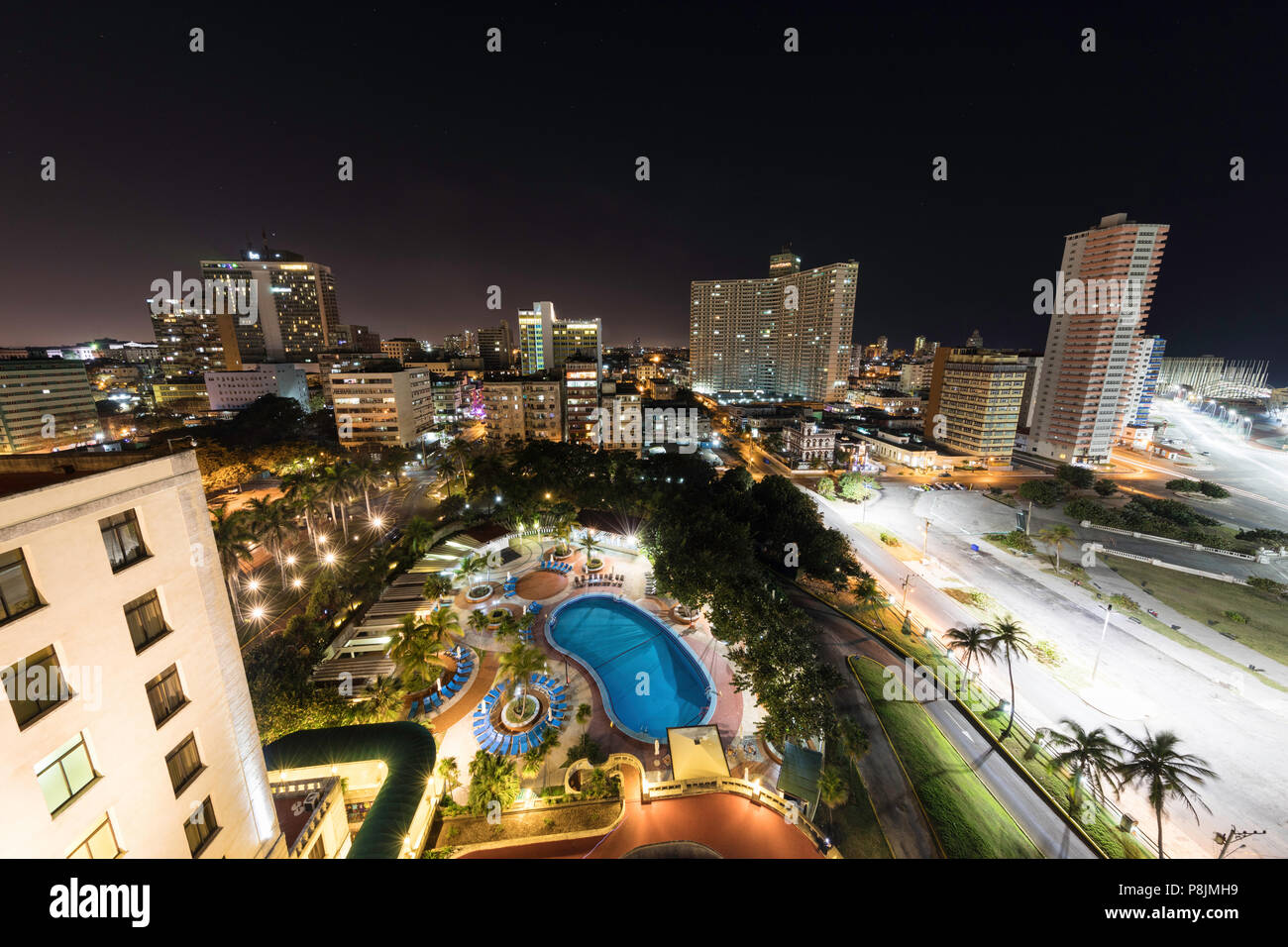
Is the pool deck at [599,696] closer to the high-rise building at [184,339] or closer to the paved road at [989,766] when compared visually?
the paved road at [989,766]

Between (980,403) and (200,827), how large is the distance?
107 meters

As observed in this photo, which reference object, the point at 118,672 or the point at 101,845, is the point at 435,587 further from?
the point at 101,845

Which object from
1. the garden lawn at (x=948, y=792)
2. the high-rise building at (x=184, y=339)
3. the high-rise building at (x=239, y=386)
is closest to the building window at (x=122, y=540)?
the garden lawn at (x=948, y=792)

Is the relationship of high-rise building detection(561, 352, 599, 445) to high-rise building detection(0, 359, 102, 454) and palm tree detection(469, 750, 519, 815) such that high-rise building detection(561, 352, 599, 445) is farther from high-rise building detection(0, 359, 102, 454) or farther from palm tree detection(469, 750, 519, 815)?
A: high-rise building detection(0, 359, 102, 454)

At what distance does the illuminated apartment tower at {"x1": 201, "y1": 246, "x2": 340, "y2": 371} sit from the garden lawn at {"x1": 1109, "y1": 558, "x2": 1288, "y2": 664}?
169 meters

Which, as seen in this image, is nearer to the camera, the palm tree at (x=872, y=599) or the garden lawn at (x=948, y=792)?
the garden lawn at (x=948, y=792)

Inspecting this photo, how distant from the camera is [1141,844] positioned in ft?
76.1

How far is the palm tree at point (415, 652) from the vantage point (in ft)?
→ 87.8

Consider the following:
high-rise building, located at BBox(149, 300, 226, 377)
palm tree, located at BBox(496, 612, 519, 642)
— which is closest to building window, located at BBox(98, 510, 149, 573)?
palm tree, located at BBox(496, 612, 519, 642)

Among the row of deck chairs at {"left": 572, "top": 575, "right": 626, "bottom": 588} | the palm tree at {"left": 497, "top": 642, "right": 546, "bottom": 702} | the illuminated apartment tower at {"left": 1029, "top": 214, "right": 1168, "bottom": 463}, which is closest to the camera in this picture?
the palm tree at {"left": 497, "top": 642, "right": 546, "bottom": 702}

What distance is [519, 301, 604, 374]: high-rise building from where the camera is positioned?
427 feet

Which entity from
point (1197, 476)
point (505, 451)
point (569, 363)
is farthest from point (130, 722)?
point (1197, 476)

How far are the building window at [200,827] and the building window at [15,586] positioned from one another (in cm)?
673
